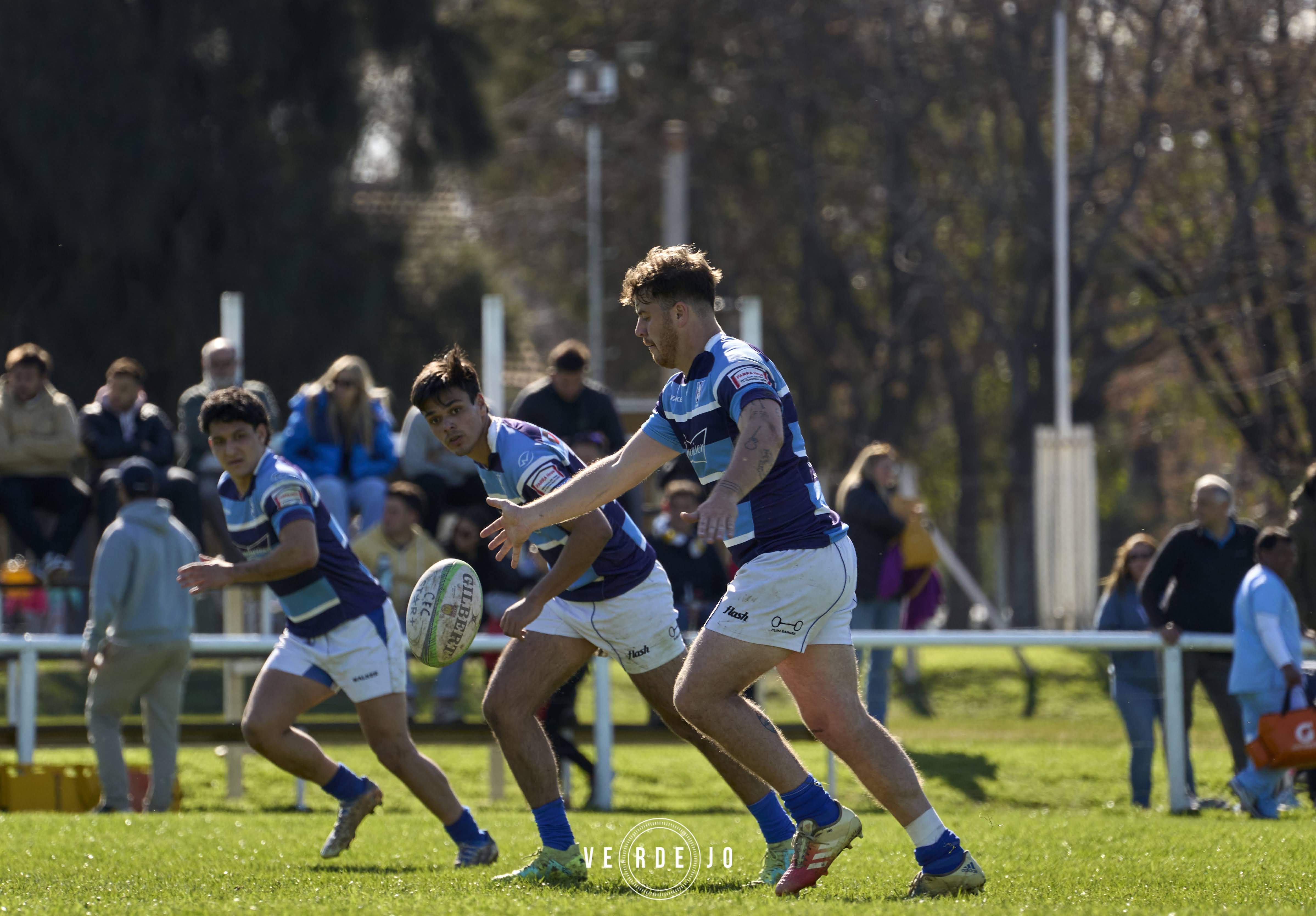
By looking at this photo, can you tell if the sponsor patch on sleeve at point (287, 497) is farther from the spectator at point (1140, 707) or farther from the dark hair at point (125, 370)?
the spectator at point (1140, 707)

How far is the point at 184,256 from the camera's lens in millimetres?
24016

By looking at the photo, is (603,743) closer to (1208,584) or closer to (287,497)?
(287,497)

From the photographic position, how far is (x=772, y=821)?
655 centimetres

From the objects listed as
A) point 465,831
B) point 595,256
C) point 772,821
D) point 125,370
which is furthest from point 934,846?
point 595,256

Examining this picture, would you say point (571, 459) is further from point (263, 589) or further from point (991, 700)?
point (991, 700)

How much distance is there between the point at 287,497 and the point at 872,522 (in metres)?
5.78

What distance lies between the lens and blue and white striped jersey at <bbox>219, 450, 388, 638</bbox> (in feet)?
24.8

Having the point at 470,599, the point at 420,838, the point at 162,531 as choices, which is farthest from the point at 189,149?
the point at 470,599

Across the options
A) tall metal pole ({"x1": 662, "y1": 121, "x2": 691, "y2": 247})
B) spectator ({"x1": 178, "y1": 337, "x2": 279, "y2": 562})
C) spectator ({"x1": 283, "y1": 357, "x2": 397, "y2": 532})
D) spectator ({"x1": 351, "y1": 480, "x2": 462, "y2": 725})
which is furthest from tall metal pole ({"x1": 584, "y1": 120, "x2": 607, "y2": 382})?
spectator ({"x1": 351, "y1": 480, "x2": 462, "y2": 725})

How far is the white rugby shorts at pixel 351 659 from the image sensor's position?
7594mm

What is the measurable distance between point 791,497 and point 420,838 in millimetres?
3775

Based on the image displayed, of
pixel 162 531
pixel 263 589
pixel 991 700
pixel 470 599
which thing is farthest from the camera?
pixel 991 700

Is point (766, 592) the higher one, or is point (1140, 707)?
point (766, 592)

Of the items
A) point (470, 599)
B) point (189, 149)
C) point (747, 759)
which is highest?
point (189, 149)
